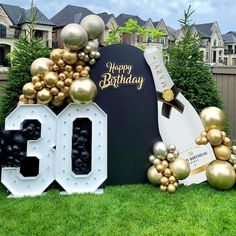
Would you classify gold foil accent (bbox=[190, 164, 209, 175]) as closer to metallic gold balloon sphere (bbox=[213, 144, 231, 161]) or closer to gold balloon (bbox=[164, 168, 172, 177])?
metallic gold balloon sphere (bbox=[213, 144, 231, 161])

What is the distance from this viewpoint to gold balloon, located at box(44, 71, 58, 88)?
3.24 metres

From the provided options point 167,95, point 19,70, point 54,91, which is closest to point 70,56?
point 54,91

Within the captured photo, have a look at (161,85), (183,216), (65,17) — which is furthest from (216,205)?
(65,17)

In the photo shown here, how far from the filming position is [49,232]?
2.48 metres

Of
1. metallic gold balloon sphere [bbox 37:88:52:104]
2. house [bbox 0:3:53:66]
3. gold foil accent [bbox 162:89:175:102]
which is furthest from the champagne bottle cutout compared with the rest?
house [bbox 0:3:53:66]

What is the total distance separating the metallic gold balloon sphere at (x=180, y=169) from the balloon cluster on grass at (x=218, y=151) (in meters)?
0.24

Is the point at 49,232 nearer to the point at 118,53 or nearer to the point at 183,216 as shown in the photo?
the point at 183,216

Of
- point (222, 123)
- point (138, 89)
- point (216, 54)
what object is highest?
point (216, 54)

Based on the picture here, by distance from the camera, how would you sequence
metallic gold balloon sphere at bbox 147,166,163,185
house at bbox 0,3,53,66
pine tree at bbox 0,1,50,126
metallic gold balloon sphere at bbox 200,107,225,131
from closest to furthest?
1. metallic gold balloon sphere at bbox 147,166,163,185
2. metallic gold balloon sphere at bbox 200,107,225,131
3. pine tree at bbox 0,1,50,126
4. house at bbox 0,3,53,66

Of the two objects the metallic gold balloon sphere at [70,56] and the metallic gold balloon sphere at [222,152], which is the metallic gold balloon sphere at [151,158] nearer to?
the metallic gold balloon sphere at [222,152]

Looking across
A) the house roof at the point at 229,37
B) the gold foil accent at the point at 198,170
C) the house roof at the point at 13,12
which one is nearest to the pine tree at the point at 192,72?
the gold foil accent at the point at 198,170

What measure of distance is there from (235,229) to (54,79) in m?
2.05

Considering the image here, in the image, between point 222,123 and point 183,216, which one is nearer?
point 183,216

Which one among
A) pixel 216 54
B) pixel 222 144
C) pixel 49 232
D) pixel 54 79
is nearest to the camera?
pixel 49 232
